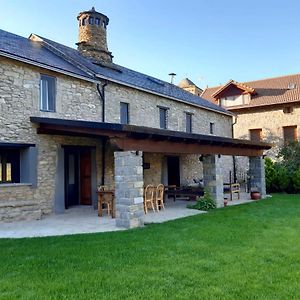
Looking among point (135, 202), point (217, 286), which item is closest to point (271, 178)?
point (135, 202)

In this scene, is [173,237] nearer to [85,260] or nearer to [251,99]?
[85,260]

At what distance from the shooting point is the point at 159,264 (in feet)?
17.5

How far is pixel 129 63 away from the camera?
828 inches

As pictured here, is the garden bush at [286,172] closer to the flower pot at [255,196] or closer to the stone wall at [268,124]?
the stone wall at [268,124]

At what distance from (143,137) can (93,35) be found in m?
10.6

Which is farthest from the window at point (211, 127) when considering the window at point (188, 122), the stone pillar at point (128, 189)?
the stone pillar at point (128, 189)

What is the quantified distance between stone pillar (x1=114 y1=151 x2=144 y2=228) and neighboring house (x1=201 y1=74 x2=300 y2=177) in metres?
15.4

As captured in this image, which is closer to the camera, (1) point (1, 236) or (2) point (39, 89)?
(1) point (1, 236)

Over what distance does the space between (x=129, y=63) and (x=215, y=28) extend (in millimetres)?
7874

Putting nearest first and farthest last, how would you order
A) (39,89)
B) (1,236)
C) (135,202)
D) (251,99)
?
(1,236) < (135,202) < (39,89) < (251,99)

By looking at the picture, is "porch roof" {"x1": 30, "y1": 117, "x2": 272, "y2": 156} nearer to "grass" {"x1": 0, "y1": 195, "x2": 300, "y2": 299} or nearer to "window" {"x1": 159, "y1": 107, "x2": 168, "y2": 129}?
"grass" {"x1": 0, "y1": 195, "x2": 300, "y2": 299}

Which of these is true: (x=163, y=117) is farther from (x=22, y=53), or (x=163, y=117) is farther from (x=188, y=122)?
(x=22, y=53)

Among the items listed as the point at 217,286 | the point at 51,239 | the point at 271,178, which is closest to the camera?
the point at 217,286

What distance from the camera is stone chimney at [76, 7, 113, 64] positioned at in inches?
676
